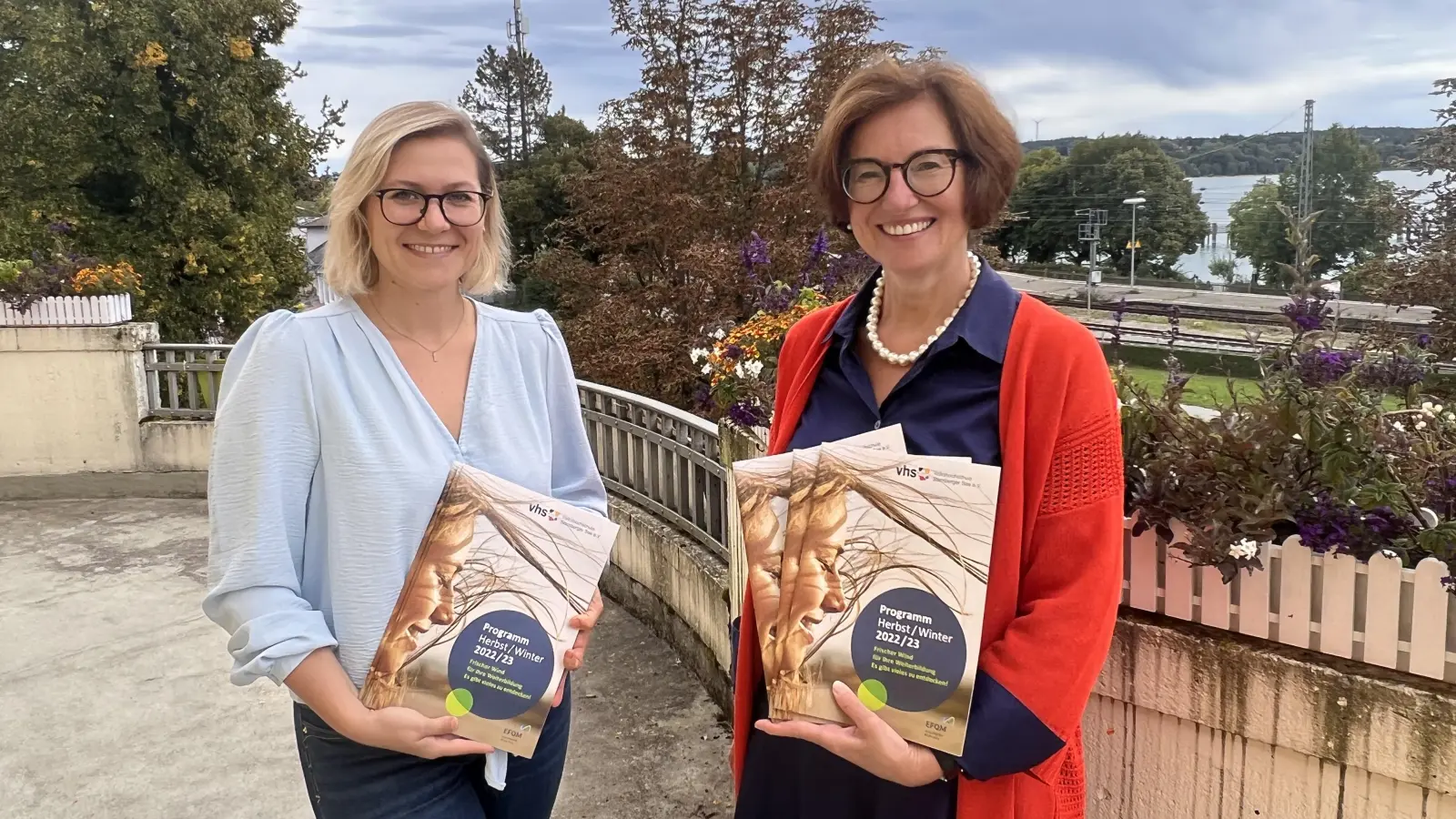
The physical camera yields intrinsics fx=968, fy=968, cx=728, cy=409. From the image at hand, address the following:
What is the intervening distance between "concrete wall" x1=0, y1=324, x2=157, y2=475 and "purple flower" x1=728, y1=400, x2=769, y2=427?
21.6 feet

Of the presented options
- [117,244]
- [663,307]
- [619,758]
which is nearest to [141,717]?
[619,758]

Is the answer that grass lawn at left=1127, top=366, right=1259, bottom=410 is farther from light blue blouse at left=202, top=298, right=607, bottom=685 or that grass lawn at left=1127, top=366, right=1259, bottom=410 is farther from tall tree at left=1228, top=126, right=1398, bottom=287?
tall tree at left=1228, top=126, right=1398, bottom=287

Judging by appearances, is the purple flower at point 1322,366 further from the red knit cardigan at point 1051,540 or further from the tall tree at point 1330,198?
the tall tree at point 1330,198

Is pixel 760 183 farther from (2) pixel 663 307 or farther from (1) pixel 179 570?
(1) pixel 179 570

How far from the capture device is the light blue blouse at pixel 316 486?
1.40 m

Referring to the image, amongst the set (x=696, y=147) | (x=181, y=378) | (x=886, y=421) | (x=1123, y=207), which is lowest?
(x=181, y=378)

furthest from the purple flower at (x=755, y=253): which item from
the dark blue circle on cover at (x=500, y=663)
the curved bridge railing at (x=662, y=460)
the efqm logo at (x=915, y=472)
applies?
the efqm logo at (x=915, y=472)

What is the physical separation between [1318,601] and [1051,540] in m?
0.90

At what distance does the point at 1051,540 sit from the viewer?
1.25 metres

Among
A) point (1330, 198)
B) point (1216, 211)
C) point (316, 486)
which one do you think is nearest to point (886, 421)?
point (316, 486)

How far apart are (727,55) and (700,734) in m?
8.39

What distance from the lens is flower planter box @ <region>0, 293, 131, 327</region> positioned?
7.66m

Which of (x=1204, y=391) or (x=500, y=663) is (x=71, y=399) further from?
(x=1204, y=391)

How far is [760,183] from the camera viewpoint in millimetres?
10453
